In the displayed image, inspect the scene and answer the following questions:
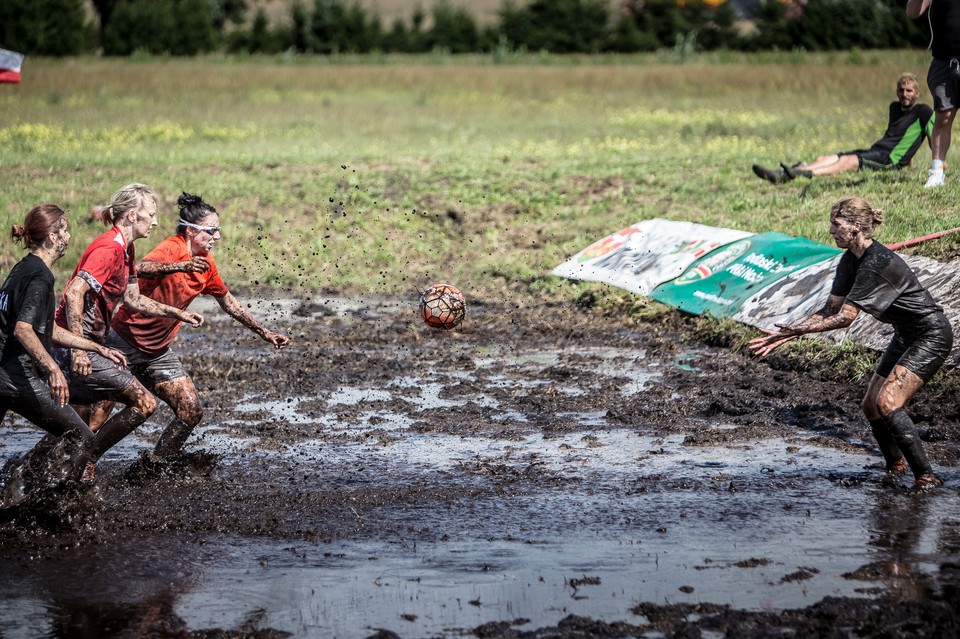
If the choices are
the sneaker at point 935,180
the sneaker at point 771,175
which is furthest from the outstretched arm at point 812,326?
the sneaker at point 771,175

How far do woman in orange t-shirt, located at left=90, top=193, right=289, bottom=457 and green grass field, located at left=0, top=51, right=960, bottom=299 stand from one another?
770cm

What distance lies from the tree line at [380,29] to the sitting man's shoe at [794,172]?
4614 centimetres

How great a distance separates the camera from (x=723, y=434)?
373 inches

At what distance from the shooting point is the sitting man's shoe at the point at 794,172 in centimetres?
1853

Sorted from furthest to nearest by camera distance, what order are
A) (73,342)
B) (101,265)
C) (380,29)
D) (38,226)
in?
(380,29), (101,265), (73,342), (38,226)

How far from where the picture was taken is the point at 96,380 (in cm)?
796

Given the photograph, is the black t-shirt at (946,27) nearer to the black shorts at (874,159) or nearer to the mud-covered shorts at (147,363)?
the black shorts at (874,159)

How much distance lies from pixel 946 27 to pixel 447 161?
10.3 meters

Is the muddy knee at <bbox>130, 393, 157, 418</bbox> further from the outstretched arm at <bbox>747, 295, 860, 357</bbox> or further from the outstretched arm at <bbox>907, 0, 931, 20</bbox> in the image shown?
the outstretched arm at <bbox>907, 0, 931, 20</bbox>

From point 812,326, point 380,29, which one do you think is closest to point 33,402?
point 812,326

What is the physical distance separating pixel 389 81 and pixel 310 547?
4053 cm

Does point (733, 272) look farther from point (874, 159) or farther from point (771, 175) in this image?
point (874, 159)

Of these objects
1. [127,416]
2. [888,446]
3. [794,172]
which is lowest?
[888,446]

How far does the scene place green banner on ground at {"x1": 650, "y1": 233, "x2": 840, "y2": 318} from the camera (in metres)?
13.5
